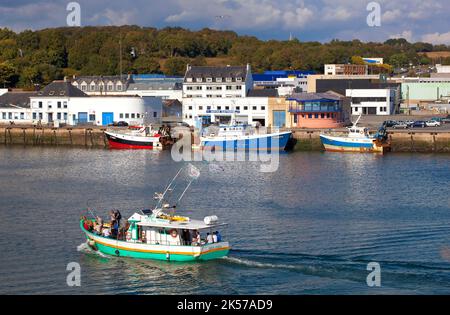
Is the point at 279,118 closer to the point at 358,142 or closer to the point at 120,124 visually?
the point at 120,124

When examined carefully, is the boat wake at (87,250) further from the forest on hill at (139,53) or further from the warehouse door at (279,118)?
the forest on hill at (139,53)

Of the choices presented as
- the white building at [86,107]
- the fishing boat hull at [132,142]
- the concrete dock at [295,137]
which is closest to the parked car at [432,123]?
the concrete dock at [295,137]

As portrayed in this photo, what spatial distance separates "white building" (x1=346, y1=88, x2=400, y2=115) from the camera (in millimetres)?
75750

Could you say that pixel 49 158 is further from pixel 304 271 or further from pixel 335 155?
pixel 304 271

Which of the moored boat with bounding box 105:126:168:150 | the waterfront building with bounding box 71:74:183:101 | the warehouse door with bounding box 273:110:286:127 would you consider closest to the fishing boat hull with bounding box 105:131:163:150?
the moored boat with bounding box 105:126:168:150

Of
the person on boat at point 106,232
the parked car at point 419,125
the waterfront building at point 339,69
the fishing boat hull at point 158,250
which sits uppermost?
the waterfront building at point 339,69

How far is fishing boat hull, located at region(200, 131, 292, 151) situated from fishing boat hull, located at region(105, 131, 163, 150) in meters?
3.34

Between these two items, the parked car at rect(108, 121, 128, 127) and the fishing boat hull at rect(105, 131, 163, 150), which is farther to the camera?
the parked car at rect(108, 121, 128, 127)

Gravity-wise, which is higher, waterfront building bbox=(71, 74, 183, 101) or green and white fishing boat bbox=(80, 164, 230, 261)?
waterfront building bbox=(71, 74, 183, 101)

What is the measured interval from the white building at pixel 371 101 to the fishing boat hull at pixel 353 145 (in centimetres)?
2146

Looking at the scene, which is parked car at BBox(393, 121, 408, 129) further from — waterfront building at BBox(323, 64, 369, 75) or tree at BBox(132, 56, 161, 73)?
tree at BBox(132, 56, 161, 73)

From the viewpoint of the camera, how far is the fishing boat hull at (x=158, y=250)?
2408 centimetres

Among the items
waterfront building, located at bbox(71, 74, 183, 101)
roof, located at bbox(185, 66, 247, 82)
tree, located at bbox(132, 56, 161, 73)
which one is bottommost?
waterfront building, located at bbox(71, 74, 183, 101)
